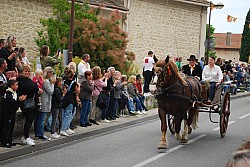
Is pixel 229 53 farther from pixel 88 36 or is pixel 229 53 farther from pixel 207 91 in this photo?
pixel 207 91

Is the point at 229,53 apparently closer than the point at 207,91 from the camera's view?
No

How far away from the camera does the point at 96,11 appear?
23.0m

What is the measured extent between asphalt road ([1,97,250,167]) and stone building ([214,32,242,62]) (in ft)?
230

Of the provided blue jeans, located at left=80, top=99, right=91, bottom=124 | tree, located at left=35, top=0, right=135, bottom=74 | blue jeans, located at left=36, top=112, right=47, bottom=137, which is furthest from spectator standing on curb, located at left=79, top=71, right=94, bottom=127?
tree, located at left=35, top=0, right=135, bottom=74

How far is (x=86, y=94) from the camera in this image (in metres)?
13.1

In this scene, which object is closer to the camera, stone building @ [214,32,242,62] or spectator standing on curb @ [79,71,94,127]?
spectator standing on curb @ [79,71,94,127]

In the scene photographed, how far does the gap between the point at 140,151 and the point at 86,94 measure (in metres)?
3.33

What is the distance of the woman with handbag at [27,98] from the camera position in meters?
10.0

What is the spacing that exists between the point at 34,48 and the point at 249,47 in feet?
152

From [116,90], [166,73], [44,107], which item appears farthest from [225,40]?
[44,107]

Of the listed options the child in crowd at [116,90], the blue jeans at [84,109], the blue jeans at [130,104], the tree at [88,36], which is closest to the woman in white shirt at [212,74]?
the child in crowd at [116,90]

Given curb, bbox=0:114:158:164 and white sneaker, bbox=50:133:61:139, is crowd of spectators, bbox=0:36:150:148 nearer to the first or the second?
white sneaker, bbox=50:133:61:139

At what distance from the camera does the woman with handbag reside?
1000 cm

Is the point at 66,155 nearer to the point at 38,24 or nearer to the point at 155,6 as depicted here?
the point at 38,24
